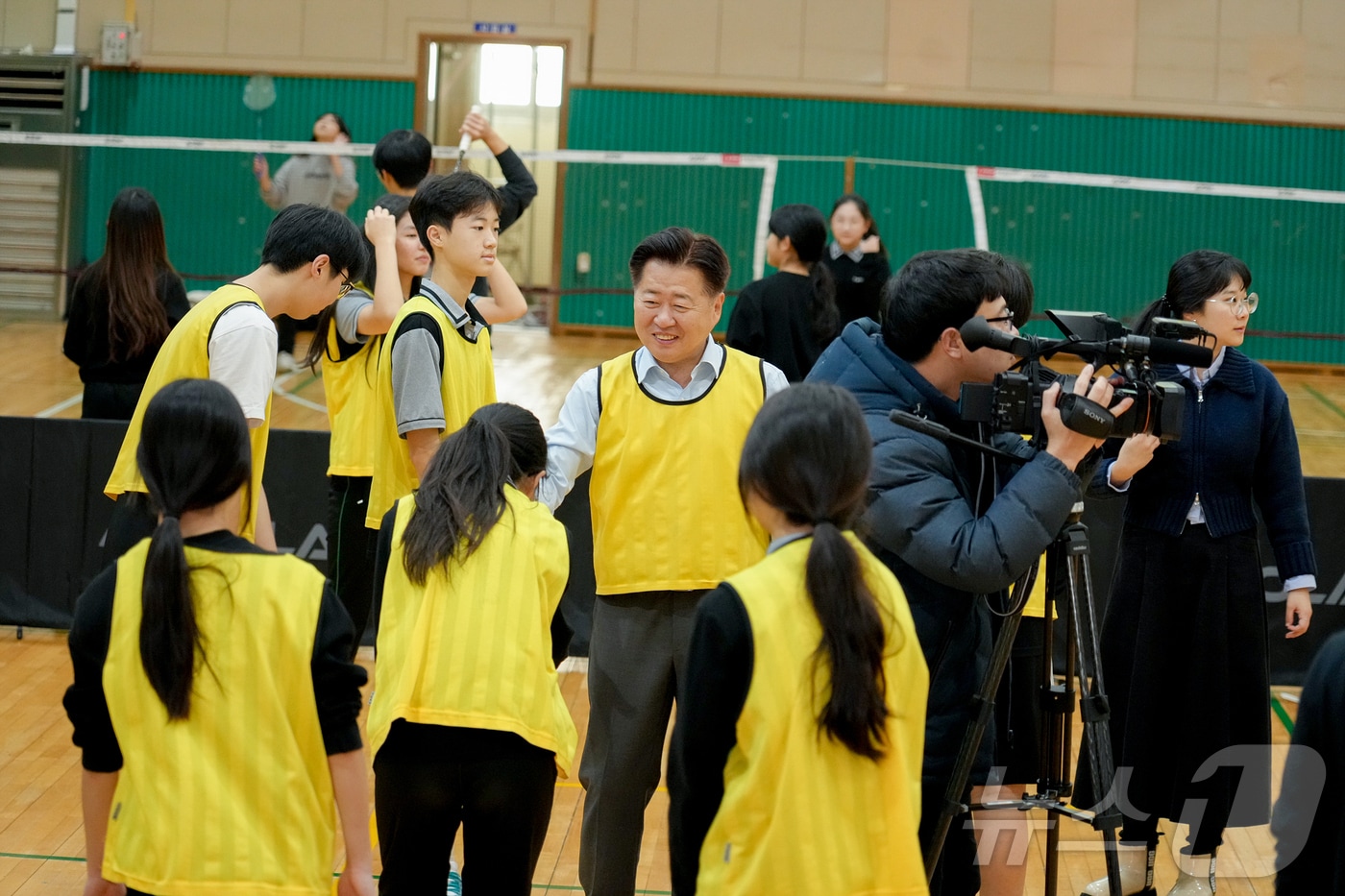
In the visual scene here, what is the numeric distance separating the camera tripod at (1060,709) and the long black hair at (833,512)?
0.64 metres

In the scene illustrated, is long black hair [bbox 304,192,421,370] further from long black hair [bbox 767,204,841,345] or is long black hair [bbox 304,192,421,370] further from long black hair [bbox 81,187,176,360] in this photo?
long black hair [bbox 767,204,841,345]

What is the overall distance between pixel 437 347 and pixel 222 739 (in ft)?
5.45

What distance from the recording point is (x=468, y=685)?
2.48 meters

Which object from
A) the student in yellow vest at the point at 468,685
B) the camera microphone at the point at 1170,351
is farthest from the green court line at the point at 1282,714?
the student in yellow vest at the point at 468,685

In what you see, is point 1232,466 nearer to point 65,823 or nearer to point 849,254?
point 65,823

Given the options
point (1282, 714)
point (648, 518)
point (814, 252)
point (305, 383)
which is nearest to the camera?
point (648, 518)

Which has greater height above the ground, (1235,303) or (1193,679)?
(1235,303)

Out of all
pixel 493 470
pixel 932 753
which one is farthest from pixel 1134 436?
pixel 493 470

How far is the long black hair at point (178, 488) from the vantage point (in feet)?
6.56

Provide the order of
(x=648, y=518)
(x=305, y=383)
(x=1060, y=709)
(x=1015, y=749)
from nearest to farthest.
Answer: (x=1060, y=709)
(x=648, y=518)
(x=1015, y=749)
(x=305, y=383)

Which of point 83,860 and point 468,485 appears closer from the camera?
point 468,485

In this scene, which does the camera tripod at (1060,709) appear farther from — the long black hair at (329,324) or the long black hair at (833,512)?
the long black hair at (329,324)

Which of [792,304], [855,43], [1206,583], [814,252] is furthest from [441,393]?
[855,43]

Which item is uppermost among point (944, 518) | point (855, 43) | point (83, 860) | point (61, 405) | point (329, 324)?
point (855, 43)
